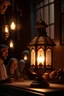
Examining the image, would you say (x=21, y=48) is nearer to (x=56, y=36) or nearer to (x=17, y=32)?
(x=17, y=32)

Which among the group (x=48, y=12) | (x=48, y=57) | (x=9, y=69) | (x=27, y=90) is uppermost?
(x=48, y=12)

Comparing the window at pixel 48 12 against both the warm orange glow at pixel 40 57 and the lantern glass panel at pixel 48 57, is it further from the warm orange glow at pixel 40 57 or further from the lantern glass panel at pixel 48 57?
the warm orange glow at pixel 40 57

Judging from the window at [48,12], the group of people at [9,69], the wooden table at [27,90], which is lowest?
the wooden table at [27,90]

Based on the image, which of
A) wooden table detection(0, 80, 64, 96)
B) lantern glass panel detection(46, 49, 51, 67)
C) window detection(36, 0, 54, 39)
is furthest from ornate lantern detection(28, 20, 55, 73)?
window detection(36, 0, 54, 39)

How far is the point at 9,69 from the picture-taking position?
6855 millimetres

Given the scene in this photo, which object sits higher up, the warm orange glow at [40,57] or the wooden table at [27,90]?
the warm orange glow at [40,57]

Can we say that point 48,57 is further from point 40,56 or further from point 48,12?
point 48,12

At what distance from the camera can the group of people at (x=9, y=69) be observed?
5949 millimetres

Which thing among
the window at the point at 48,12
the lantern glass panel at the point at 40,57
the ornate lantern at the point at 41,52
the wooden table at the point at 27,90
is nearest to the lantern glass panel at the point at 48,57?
the ornate lantern at the point at 41,52

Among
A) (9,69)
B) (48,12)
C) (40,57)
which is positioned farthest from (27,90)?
(48,12)

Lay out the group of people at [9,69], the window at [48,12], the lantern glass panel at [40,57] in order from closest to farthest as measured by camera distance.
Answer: the lantern glass panel at [40,57] → the group of people at [9,69] → the window at [48,12]

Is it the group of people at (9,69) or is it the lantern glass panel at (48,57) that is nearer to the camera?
the lantern glass panel at (48,57)

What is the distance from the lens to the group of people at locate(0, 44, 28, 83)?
5.95 meters

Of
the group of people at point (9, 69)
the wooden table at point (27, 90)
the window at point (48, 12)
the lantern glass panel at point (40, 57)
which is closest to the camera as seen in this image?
the wooden table at point (27, 90)
